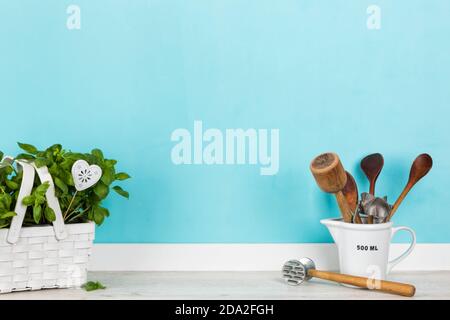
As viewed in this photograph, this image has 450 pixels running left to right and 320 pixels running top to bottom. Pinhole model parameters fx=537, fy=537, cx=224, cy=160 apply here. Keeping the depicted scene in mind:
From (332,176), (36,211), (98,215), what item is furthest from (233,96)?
(36,211)

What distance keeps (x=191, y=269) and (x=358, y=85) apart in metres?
0.62

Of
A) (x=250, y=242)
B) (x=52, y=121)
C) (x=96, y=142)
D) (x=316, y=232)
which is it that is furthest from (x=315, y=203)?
(x=52, y=121)

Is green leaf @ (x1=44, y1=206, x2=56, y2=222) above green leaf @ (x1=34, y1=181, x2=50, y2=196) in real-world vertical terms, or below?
below

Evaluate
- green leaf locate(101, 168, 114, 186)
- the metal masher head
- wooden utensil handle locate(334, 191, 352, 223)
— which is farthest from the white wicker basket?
wooden utensil handle locate(334, 191, 352, 223)

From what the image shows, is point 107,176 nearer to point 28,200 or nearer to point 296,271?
point 28,200

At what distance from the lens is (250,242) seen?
52.5 inches

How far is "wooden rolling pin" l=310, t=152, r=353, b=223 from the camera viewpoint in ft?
3.76

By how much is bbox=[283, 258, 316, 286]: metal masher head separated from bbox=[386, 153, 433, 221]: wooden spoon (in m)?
0.24

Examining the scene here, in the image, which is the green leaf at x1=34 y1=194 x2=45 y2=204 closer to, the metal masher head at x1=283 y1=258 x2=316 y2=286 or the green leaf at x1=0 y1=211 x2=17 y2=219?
the green leaf at x1=0 y1=211 x2=17 y2=219

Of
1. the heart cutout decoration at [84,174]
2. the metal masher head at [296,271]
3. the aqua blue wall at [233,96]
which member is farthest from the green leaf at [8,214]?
the metal masher head at [296,271]

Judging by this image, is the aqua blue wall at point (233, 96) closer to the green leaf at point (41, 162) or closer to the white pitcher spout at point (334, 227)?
the white pitcher spout at point (334, 227)

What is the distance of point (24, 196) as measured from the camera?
1.07m
